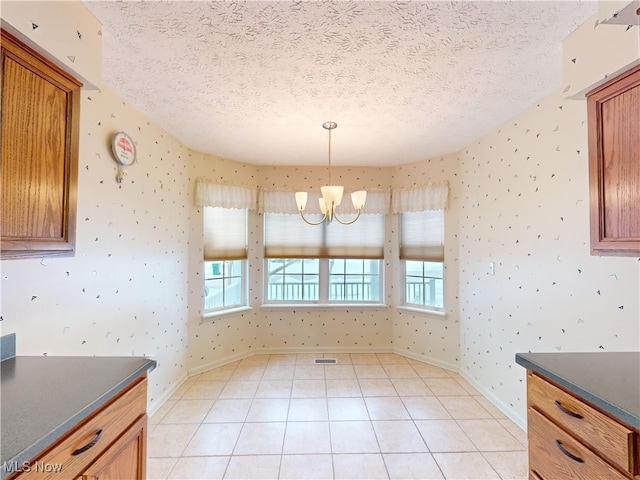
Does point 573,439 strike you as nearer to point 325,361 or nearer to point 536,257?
point 536,257

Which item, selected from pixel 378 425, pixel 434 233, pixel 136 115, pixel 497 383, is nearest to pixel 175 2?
pixel 136 115

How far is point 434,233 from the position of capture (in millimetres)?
3688

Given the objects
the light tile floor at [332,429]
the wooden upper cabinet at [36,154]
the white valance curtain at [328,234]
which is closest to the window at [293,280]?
the white valance curtain at [328,234]

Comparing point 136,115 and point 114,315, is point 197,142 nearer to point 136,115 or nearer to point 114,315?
point 136,115

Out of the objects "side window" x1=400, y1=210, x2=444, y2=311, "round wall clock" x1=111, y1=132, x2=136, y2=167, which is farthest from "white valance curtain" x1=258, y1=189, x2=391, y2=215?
"round wall clock" x1=111, y1=132, x2=136, y2=167

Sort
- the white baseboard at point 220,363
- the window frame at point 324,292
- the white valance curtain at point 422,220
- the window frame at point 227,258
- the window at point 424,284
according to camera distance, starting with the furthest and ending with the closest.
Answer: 1. the window frame at point 324,292
2. the window at point 424,284
3. the white valance curtain at point 422,220
4. the window frame at point 227,258
5. the white baseboard at point 220,363

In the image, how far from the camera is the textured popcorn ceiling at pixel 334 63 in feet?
4.58

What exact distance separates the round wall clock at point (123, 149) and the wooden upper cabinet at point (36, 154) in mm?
872

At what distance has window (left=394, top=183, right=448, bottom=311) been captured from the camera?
3.62m

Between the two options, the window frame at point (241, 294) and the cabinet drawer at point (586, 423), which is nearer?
the cabinet drawer at point (586, 423)

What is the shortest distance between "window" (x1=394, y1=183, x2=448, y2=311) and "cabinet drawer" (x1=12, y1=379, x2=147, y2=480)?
331 cm

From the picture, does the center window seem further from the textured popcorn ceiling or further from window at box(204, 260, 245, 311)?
the textured popcorn ceiling

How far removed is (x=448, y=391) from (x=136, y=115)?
3840mm

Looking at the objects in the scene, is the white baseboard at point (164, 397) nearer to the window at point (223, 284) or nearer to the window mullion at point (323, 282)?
the window at point (223, 284)
